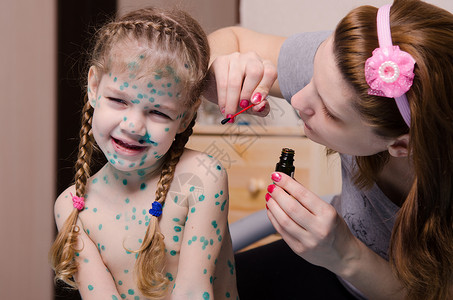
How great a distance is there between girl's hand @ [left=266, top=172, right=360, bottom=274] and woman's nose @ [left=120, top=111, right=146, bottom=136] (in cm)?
24

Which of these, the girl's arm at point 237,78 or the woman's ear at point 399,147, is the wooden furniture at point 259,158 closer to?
the girl's arm at point 237,78

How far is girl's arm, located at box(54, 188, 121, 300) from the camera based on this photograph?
90 centimetres

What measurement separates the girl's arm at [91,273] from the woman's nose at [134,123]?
224 mm

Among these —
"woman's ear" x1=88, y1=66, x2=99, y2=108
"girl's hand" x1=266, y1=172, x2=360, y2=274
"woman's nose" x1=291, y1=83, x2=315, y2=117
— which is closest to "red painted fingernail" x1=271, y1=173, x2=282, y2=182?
"girl's hand" x1=266, y1=172, x2=360, y2=274

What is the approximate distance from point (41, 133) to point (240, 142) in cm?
67

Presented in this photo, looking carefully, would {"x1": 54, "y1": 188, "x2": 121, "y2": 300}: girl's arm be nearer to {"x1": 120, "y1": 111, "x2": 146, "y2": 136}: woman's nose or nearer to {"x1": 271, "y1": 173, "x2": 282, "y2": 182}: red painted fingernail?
{"x1": 120, "y1": 111, "x2": 146, "y2": 136}: woman's nose

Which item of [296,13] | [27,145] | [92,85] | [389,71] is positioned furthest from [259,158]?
[389,71]

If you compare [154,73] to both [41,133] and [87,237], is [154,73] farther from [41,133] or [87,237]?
[41,133]

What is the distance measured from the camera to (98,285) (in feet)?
2.96

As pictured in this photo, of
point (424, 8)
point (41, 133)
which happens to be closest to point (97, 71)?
point (424, 8)

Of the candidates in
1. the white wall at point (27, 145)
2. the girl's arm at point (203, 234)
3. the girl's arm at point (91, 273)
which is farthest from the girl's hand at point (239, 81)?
the white wall at point (27, 145)

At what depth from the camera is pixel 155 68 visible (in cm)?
86

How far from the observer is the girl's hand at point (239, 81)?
94cm

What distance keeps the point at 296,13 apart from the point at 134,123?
89 centimetres
